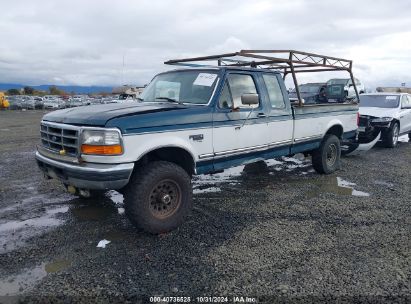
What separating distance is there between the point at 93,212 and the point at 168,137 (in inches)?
73.5

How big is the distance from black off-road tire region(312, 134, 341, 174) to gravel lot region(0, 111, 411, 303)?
0.75 metres

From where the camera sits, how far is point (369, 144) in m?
9.89

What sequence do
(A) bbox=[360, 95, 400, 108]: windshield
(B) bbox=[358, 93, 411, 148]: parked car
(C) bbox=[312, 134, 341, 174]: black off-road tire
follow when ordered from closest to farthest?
(C) bbox=[312, 134, 341, 174]: black off-road tire, (B) bbox=[358, 93, 411, 148]: parked car, (A) bbox=[360, 95, 400, 108]: windshield

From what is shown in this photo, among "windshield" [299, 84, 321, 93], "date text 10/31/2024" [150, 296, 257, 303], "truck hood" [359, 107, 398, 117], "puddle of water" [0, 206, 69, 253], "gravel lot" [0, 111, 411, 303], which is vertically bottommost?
"date text 10/31/2024" [150, 296, 257, 303]

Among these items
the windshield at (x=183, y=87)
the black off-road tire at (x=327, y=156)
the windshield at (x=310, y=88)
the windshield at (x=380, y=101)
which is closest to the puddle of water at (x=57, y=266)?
the windshield at (x=183, y=87)

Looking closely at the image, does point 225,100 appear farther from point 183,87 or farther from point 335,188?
point 335,188

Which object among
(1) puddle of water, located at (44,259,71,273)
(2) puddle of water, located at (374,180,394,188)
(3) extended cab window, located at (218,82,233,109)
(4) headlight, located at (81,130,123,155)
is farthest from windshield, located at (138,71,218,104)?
(2) puddle of water, located at (374,180,394,188)

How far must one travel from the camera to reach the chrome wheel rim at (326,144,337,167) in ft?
24.8

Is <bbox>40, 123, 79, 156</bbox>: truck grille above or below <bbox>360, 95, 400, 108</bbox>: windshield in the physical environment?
below

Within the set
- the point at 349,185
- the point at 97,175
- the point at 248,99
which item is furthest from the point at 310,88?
the point at 97,175

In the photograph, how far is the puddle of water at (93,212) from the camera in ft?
16.3

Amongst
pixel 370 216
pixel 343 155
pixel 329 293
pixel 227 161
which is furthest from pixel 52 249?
pixel 343 155

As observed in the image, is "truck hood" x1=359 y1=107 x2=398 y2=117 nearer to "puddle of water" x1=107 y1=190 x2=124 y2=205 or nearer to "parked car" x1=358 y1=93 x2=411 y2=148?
"parked car" x1=358 y1=93 x2=411 y2=148

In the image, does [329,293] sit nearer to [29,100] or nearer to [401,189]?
[401,189]
